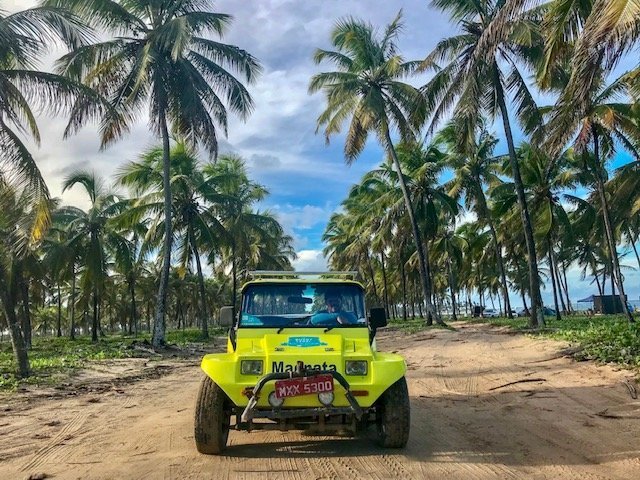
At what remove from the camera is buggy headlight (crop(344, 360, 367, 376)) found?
5066 millimetres

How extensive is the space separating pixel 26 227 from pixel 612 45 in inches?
491

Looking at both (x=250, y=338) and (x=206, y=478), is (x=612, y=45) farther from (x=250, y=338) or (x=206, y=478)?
(x=206, y=478)

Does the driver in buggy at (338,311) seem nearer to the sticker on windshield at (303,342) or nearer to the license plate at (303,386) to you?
the sticker on windshield at (303,342)

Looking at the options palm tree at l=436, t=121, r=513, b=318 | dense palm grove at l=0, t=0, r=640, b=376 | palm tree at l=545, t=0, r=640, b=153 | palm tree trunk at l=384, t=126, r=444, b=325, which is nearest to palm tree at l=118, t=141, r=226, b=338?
dense palm grove at l=0, t=0, r=640, b=376

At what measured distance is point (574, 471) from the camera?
456cm

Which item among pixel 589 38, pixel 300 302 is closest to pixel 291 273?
pixel 300 302

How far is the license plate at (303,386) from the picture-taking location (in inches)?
187

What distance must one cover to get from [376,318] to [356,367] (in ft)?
3.57

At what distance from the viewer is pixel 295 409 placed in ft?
15.9

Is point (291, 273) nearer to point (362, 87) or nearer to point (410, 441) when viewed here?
point (410, 441)

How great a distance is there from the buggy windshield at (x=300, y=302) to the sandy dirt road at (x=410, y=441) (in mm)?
1312

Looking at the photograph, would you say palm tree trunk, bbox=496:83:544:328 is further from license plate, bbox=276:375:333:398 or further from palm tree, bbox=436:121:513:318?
license plate, bbox=276:375:333:398

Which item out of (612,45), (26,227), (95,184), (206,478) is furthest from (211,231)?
(206,478)

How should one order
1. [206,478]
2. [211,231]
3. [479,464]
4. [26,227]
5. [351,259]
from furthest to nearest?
[351,259], [211,231], [26,227], [479,464], [206,478]
